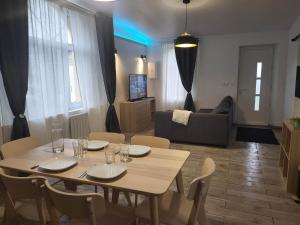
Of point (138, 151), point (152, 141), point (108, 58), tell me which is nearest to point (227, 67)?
point (108, 58)

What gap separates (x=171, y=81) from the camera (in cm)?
656

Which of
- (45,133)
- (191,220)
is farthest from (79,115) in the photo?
(191,220)

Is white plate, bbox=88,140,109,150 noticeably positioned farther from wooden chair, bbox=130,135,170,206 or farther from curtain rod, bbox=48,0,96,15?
curtain rod, bbox=48,0,96,15

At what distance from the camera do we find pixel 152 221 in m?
1.42

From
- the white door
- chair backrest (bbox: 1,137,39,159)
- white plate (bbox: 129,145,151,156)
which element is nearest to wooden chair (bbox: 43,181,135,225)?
white plate (bbox: 129,145,151,156)

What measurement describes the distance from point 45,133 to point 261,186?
117 inches

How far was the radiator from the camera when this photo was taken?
3.62 m

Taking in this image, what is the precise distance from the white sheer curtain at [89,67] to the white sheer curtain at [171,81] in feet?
8.64

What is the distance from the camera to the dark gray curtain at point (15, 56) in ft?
8.16

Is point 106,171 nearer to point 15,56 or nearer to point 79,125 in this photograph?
point 15,56

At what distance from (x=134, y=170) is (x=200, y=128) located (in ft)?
9.63

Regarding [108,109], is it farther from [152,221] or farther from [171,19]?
[152,221]

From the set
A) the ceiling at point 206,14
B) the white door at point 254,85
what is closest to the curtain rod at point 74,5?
the ceiling at point 206,14

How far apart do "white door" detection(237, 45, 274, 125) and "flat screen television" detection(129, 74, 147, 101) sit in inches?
105
